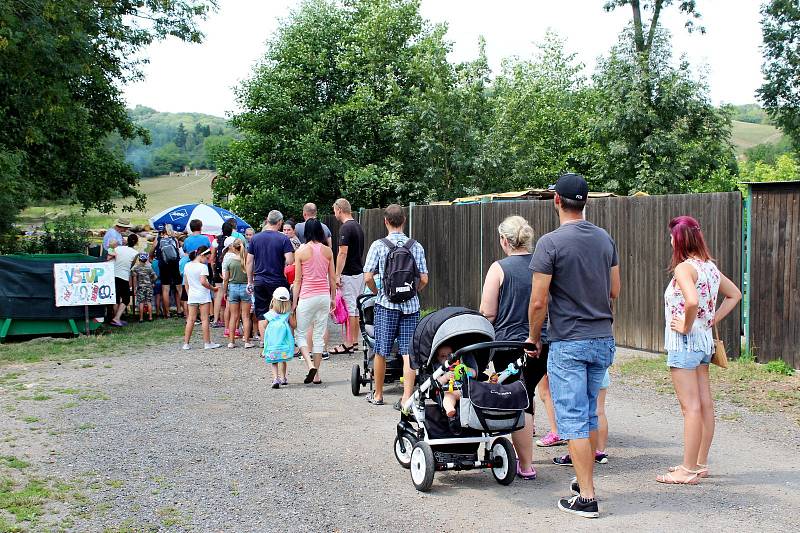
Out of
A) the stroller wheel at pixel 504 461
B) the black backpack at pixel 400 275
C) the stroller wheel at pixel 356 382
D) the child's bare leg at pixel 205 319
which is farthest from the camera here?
the child's bare leg at pixel 205 319

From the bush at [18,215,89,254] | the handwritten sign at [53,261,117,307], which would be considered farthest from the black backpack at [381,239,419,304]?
the bush at [18,215,89,254]

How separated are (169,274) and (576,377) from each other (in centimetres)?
1434

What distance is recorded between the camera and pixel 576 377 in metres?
5.44

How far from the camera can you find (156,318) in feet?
61.5

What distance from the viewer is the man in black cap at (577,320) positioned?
542 cm

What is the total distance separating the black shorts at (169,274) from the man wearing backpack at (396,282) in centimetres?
1058

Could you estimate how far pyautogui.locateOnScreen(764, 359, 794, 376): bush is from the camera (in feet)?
33.0

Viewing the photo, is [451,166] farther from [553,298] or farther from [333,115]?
[553,298]

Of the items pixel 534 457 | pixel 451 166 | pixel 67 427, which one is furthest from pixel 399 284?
pixel 451 166

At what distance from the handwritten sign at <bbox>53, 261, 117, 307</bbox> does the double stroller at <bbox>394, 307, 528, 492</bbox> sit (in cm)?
1023

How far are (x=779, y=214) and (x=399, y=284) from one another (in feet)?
17.4

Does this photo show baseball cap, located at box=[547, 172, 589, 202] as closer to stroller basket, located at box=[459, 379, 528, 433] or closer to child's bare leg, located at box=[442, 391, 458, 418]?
stroller basket, located at box=[459, 379, 528, 433]

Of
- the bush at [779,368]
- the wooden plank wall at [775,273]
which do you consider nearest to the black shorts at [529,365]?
the bush at [779,368]

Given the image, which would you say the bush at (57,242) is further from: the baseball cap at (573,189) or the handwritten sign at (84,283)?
the baseball cap at (573,189)
